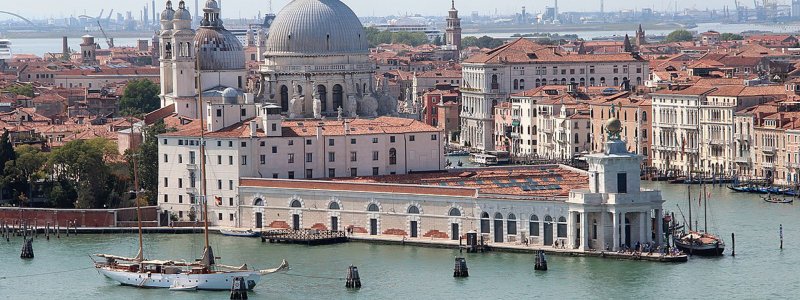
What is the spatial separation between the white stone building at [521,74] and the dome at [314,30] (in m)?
17.6

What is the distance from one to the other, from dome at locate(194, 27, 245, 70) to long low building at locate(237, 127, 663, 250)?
10.1 m

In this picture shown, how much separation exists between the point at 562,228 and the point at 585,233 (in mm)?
502

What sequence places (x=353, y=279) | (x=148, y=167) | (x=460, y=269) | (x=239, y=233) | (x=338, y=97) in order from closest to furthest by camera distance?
(x=353, y=279), (x=460, y=269), (x=239, y=233), (x=148, y=167), (x=338, y=97)

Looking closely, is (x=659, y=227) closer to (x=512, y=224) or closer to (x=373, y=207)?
(x=512, y=224)

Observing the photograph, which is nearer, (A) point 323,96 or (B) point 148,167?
(B) point 148,167

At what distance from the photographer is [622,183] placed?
3869 cm

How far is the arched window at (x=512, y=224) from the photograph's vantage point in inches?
1555

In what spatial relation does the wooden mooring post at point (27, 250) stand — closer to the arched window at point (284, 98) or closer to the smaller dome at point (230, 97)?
the smaller dome at point (230, 97)

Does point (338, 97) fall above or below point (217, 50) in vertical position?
below

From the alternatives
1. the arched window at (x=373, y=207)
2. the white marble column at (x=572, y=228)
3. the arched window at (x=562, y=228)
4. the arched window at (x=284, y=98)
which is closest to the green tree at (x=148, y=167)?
the arched window at (x=284, y=98)

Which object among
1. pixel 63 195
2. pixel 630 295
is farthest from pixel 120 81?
pixel 630 295

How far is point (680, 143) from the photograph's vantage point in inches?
2233

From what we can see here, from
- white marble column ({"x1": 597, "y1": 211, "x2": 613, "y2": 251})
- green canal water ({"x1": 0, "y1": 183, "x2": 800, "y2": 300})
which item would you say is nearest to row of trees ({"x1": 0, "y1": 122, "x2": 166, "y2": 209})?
green canal water ({"x1": 0, "y1": 183, "x2": 800, "y2": 300})

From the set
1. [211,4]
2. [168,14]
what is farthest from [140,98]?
[211,4]
